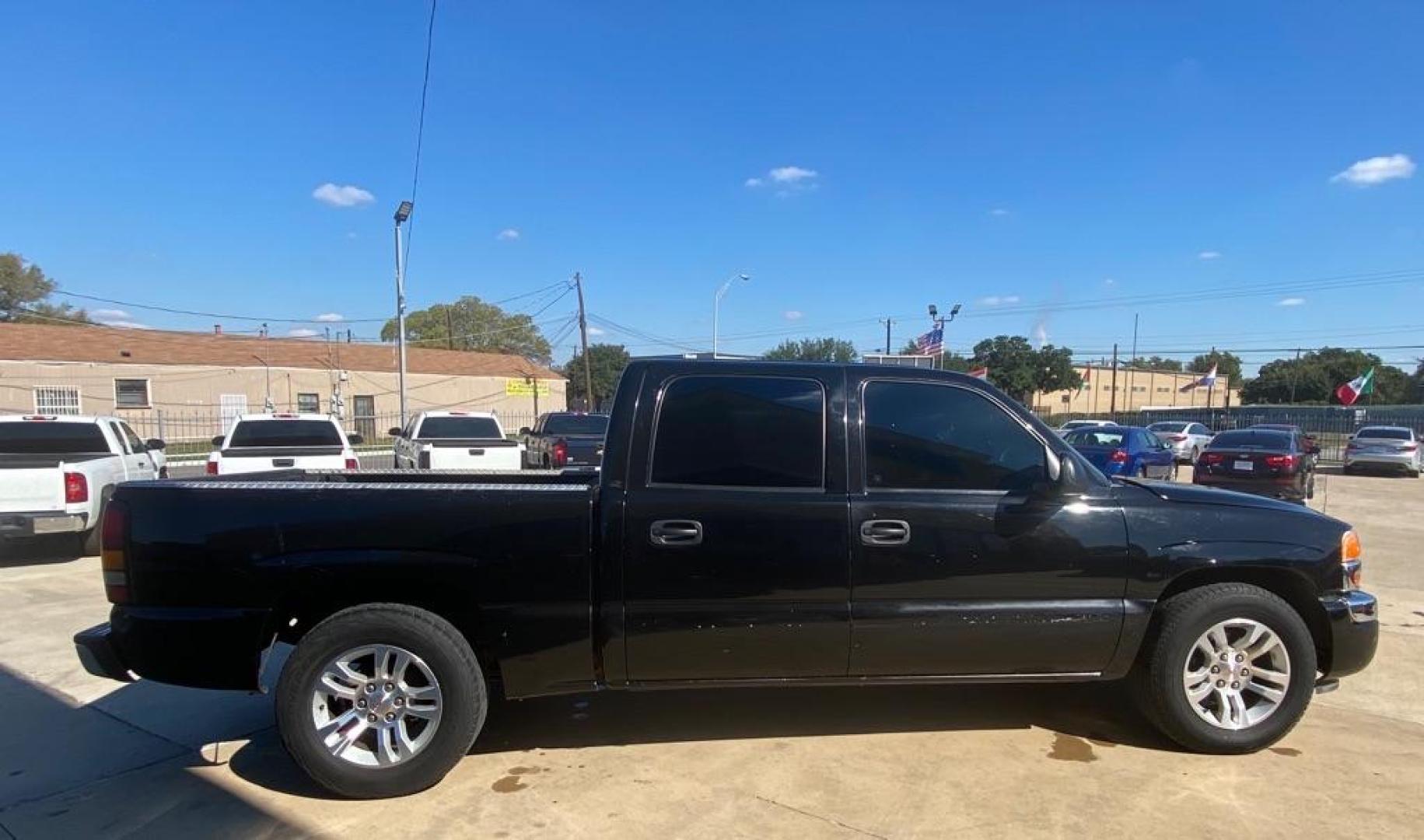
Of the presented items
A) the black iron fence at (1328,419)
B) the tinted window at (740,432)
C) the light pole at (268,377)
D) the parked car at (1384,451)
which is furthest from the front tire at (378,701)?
the light pole at (268,377)

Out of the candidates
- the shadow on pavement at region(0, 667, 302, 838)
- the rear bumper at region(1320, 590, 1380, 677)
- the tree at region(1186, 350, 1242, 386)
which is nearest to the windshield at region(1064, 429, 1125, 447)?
the rear bumper at region(1320, 590, 1380, 677)

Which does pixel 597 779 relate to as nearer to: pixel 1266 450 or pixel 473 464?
pixel 473 464

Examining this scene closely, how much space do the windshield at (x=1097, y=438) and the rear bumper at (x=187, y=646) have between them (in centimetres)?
1553

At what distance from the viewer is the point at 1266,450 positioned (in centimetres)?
1463

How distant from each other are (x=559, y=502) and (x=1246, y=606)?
3.26m

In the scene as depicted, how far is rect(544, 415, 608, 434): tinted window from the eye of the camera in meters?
17.1

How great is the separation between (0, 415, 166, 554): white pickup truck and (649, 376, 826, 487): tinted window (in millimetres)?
6379

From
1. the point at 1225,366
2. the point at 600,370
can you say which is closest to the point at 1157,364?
the point at 1225,366

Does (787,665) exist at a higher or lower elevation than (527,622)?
lower

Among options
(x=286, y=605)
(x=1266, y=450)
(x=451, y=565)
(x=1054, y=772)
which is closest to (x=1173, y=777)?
(x=1054, y=772)

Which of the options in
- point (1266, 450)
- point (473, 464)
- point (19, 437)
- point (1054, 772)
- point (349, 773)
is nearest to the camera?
point (349, 773)

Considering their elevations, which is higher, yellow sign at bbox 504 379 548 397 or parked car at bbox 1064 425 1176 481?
yellow sign at bbox 504 379 548 397

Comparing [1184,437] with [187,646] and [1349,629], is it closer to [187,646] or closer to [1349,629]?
[1349,629]

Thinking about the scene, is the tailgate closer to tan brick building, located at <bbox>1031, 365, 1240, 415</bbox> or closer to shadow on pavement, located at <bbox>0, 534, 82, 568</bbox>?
shadow on pavement, located at <bbox>0, 534, 82, 568</bbox>
